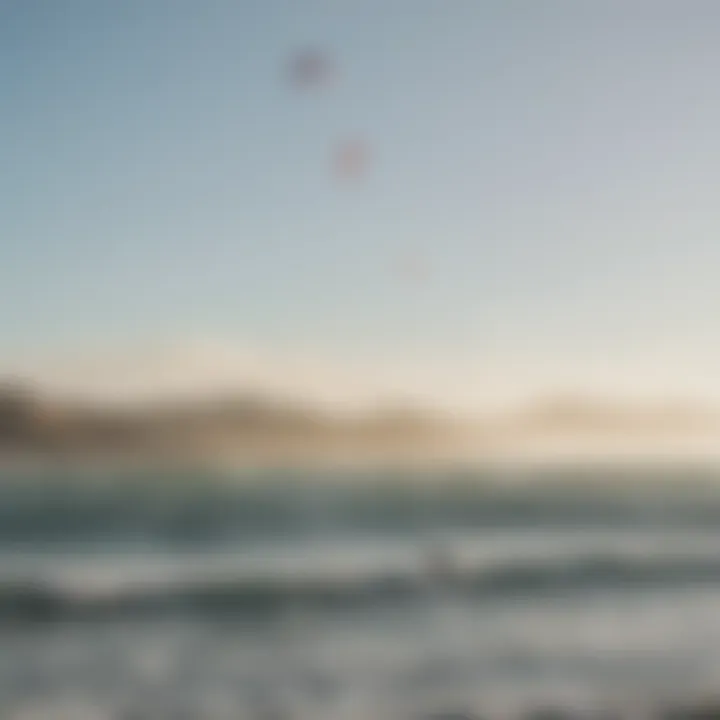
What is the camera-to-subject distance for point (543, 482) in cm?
761

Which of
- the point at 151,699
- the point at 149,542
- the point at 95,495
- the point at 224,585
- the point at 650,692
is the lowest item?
the point at 650,692

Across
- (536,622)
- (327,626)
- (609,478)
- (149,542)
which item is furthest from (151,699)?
(609,478)

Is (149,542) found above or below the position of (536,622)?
above

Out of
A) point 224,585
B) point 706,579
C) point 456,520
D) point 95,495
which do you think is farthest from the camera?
point 456,520

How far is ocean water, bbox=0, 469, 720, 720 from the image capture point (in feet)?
12.9

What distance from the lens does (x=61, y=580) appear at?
5.49 meters

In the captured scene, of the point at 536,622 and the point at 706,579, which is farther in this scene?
the point at 706,579

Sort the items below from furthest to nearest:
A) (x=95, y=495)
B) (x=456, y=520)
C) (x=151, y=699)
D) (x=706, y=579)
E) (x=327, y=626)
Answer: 1. (x=456, y=520)
2. (x=95, y=495)
3. (x=706, y=579)
4. (x=327, y=626)
5. (x=151, y=699)

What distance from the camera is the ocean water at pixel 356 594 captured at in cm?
393

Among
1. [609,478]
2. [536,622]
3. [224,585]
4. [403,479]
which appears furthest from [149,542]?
[609,478]

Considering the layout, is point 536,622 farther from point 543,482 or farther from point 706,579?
point 543,482

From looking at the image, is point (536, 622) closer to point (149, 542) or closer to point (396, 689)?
point (396, 689)

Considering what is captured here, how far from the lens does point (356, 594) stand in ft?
18.4

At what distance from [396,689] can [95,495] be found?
147 inches
